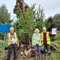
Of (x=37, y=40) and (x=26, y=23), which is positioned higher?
(x=26, y=23)

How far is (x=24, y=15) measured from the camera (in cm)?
1309

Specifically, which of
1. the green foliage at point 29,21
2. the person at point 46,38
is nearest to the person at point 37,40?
the person at point 46,38

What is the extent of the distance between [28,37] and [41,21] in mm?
1019

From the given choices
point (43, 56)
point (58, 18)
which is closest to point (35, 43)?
point (43, 56)

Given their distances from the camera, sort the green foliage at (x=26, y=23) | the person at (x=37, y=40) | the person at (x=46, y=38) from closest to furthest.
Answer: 1. the person at (x=37, y=40)
2. the person at (x=46, y=38)
3. the green foliage at (x=26, y=23)

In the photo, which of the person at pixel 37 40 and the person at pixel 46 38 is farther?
the person at pixel 46 38

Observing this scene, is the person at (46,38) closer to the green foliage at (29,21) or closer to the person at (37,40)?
the person at (37,40)

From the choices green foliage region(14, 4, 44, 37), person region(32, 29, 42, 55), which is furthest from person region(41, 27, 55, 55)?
green foliage region(14, 4, 44, 37)

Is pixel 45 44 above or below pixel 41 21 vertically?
below

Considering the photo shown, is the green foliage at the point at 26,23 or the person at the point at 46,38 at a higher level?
the green foliage at the point at 26,23

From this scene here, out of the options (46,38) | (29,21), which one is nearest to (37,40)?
(46,38)

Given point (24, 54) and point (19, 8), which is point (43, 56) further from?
point (19, 8)

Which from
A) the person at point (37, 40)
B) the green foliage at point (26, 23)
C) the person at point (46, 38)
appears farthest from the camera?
the green foliage at point (26, 23)

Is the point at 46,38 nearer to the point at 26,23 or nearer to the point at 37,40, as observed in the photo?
the point at 37,40
